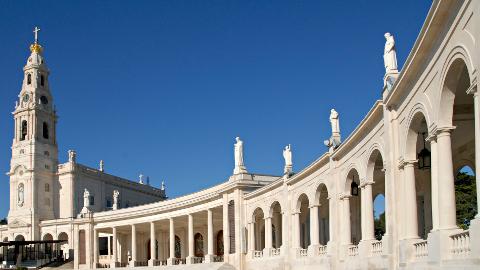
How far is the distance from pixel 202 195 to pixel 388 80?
123 ft

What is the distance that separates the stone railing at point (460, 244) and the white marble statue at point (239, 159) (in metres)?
36.3

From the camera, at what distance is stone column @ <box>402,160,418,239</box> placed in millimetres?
21516

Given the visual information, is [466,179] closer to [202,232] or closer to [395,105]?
[202,232]

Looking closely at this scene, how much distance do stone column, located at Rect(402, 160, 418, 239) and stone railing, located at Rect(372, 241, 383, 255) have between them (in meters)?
3.89

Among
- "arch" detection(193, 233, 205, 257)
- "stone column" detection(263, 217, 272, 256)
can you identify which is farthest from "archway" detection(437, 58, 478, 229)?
"arch" detection(193, 233, 205, 257)

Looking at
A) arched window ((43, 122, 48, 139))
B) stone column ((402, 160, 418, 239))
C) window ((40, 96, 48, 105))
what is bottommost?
stone column ((402, 160, 418, 239))

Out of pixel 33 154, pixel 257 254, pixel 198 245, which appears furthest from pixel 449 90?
pixel 33 154

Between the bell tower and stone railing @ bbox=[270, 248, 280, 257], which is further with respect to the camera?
the bell tower

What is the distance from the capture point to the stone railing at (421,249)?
19.7 m

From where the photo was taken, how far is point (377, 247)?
26125 millimetres

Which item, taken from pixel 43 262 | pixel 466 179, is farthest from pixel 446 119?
pixel 43 262

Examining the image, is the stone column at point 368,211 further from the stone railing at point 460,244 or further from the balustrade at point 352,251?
the stone railing at point 460,244

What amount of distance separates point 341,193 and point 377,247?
5429mm

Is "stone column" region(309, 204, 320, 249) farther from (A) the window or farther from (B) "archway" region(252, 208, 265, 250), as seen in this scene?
(A) the window
